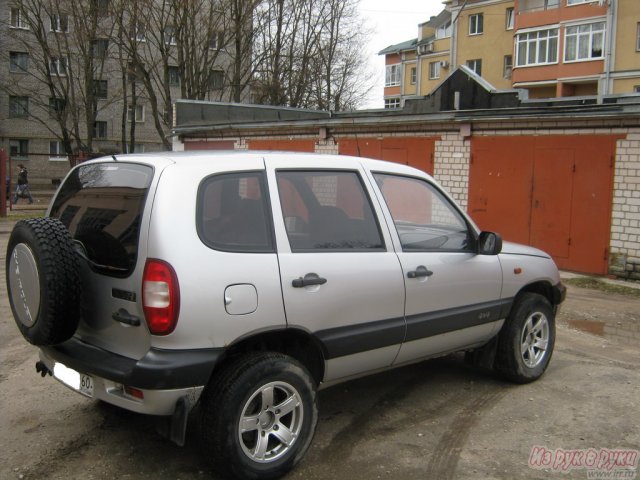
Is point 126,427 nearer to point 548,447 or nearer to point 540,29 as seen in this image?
point 548,447

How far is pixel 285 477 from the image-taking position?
341 centimetres

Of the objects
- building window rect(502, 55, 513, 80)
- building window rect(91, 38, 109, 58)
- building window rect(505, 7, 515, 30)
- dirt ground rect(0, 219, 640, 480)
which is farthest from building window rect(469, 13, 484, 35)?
dirt ground rect(0, 219, 640, 480)

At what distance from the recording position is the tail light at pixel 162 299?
2.93 meters

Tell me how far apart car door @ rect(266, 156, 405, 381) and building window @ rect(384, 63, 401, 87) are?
66789 mm

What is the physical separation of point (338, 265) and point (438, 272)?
89cm

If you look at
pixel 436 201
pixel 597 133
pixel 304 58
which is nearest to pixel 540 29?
pixel 304 58

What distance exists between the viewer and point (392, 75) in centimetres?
6900

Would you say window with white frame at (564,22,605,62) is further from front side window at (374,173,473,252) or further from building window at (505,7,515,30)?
front side window at (374,173,473,252)

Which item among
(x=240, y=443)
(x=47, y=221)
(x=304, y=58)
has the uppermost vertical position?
(x=304, y=58)

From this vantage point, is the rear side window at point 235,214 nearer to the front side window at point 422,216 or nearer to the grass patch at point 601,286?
the front side window at point 422,216

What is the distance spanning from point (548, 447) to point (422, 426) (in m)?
0.80

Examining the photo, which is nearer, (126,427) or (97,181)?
(97,181)

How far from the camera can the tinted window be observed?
3.55 meters

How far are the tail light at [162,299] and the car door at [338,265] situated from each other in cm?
61
